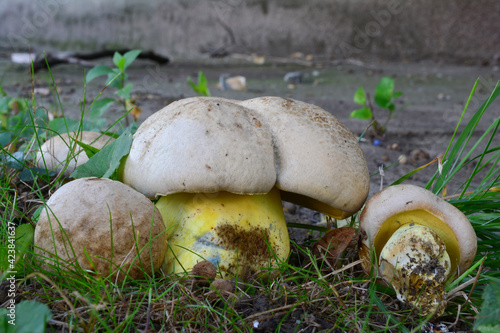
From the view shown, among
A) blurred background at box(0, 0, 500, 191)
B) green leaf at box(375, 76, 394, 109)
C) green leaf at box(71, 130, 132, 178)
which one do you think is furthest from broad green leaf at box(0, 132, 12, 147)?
green leaf at box(375, 76, 394, 109)

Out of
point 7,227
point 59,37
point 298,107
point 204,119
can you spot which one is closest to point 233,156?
point 204,119

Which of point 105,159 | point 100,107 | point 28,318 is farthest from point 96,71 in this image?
point 28,318

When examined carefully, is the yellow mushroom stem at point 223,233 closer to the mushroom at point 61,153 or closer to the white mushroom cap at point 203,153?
the white mushroom cap at point 203,153

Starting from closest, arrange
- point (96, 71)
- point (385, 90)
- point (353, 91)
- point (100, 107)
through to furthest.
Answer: point (96, 71) → point (100, 107) → point (385, 90) → point (353, 91)

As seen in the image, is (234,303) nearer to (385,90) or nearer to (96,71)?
(96,71)

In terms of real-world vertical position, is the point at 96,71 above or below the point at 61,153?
above

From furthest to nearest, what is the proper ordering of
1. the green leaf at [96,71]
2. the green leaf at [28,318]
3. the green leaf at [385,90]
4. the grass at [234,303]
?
the green leaf at [385,90] → the green leaf at [96,71] → the grass at [234,303] → the green leaf at [28,318]

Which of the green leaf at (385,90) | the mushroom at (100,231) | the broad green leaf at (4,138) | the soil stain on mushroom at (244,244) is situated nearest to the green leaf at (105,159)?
the mushroom at (100,231)
